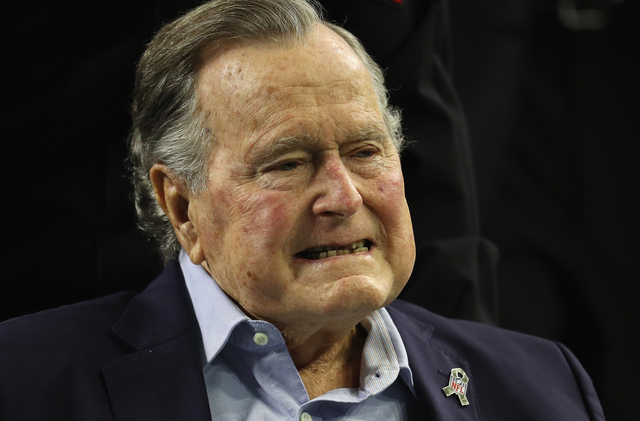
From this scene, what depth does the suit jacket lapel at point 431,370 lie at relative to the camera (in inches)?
67.6

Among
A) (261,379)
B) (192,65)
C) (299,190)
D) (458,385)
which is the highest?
(192,65)

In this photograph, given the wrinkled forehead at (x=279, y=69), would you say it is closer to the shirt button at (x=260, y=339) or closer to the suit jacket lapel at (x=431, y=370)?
the shirt button at (x=260, y=339)

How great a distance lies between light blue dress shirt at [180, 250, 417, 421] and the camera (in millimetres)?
1590

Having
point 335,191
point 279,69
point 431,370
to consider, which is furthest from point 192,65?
point 431,370

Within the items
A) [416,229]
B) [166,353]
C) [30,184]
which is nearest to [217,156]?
[166,353]

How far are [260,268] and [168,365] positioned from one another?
11.1 inches

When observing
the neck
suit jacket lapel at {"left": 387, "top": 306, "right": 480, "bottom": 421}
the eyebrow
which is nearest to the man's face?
the eyebrow

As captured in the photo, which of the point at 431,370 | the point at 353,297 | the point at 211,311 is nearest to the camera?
the point at 353,297

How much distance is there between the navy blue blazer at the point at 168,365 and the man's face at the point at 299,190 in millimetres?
192

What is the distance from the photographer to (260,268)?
60.5 inches

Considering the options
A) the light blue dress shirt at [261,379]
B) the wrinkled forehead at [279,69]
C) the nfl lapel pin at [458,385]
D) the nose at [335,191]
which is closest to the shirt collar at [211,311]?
the light blue dress shirt at [261,379]

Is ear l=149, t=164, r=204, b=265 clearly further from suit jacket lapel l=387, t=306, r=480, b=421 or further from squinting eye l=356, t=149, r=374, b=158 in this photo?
suit jacket lapel l=387, t=306, r=480, b=421

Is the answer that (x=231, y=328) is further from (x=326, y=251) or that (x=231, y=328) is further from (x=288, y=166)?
(x=288, y=166)

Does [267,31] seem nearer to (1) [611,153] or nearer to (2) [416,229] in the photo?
(2) [416,229]
